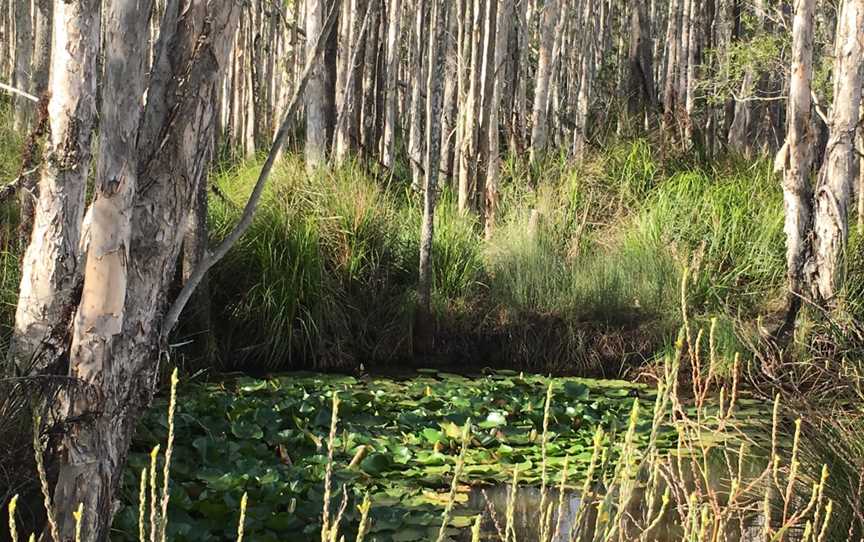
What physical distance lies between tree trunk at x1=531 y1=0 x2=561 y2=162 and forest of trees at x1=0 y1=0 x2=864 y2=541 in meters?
0.03

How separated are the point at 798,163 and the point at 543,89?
405cm

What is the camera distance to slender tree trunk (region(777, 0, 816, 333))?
840 centimetres

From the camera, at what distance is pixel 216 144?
8.36 m

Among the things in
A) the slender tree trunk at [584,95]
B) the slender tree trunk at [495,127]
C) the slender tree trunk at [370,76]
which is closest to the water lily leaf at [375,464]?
the slender tree trunk at [495,127]

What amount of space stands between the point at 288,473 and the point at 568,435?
6.67 ft

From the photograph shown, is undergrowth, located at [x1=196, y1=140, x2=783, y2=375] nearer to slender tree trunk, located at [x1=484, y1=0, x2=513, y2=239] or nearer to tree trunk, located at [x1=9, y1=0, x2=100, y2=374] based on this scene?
slender tree trunk, located at [x1=484, y1=0, x2=513, y2=239]

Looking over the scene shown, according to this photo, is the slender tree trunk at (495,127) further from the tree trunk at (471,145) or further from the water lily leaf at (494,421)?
the water lily leaf at (494,421)

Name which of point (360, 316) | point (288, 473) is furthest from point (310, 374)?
point (288, 473)

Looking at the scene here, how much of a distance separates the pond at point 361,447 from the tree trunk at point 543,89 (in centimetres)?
460

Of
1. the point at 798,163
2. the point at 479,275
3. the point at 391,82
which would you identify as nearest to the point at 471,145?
the point at 479,275

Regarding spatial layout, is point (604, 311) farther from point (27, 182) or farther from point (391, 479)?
point (27, 182)

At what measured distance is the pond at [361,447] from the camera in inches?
172

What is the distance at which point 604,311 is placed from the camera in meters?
8.74

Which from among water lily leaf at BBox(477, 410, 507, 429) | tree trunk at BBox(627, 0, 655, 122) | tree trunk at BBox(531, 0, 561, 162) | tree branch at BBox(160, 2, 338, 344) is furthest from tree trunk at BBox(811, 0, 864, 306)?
tree branch at BBox(160, 2, 338, 344)
